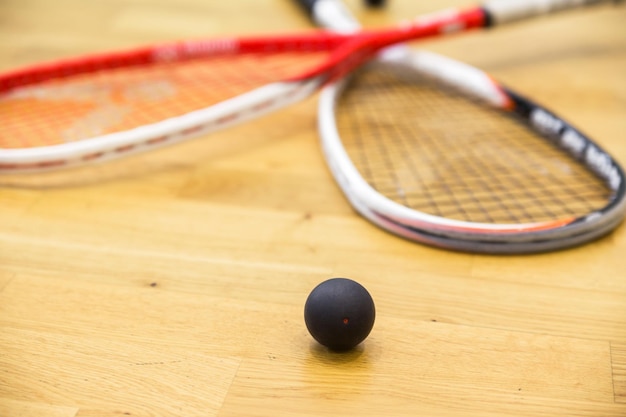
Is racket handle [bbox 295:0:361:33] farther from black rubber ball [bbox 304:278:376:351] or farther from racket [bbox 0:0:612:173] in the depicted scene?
black rubber ball [bbox 304:278:376:351]

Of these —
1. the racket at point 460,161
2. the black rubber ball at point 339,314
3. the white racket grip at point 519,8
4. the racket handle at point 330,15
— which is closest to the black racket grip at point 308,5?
the racket handle at point 330,15

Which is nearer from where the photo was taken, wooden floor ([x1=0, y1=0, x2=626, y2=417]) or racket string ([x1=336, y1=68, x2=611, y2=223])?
wooden floor ([x1=0, y1=0, x2=626, y2=417])

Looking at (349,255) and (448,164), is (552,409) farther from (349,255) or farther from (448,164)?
(448,164)

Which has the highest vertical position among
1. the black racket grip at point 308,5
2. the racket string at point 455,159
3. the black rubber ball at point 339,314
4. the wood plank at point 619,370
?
the black racket grip at point 308,5

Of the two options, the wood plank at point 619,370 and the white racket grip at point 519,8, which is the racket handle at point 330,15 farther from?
the wood plank at point 619,370

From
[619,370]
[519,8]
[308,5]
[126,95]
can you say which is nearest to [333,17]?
[308,5]

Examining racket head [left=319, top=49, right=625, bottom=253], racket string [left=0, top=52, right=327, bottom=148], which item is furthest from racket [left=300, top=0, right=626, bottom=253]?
racket string [left=0, top=52, right=327, bottom=148]
